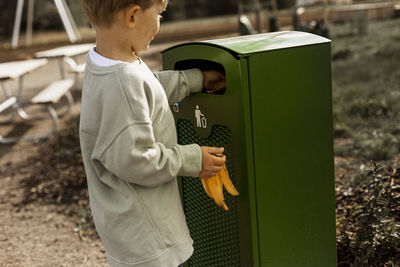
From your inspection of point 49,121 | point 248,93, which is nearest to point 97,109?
point 248,93

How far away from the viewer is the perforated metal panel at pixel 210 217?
6.77ft

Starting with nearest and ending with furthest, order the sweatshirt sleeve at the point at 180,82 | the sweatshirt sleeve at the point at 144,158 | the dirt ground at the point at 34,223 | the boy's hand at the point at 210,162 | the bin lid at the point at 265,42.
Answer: the sweatshirt sleeve at the point at 144,158
the boy's hand at the point at 210,162
the bin lid at the point at 265,42
the sweatshirt sleeve at the point at 180,82
the dirt ground at the point at 34,223

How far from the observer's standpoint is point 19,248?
3.48 metres

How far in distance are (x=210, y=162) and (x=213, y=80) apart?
1.47ft

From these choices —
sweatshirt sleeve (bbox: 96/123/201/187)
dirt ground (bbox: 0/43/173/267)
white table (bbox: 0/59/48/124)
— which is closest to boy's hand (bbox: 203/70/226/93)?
sweatshirt sleeve (bbox: 96/123/201/187)

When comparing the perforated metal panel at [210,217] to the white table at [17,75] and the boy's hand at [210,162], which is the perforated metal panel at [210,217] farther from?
the white table at [17,75]

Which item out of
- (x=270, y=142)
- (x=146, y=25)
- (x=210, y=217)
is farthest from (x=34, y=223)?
(x=146, y=25)

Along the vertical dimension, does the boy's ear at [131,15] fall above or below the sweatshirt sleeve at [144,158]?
above

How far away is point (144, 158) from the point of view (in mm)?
1579

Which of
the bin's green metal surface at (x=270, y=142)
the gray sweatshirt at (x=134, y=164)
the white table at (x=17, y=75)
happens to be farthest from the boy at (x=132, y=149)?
the white table at (x=17, y=75)

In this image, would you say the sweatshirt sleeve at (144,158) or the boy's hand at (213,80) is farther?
the boy's hand at (213,80)

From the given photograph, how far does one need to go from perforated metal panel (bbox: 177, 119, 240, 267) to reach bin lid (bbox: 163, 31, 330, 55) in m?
0.31

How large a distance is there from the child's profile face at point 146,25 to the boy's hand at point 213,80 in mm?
397

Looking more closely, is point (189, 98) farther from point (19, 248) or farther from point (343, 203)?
point (19, 248)
